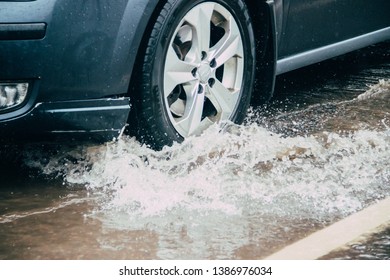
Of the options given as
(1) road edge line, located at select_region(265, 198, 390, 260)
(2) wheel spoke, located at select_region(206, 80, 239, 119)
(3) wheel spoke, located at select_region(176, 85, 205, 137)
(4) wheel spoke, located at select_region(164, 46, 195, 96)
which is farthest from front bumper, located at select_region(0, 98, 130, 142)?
(1) road edge line, located at select_region(265, 198, 390, 260)

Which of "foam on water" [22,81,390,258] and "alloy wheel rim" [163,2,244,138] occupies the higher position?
"alloy wheel rim" [163,2,244,138]

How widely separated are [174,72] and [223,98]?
43cm

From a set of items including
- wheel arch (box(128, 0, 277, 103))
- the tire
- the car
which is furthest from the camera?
wheel arch (box(128, 0, 277, 103))

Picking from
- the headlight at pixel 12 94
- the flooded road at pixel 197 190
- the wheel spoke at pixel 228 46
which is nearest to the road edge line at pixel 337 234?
the flooded road at pixel 197 190

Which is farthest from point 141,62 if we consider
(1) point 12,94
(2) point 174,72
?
(1) point 12,94

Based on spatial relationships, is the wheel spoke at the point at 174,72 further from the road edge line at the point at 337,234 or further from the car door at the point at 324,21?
the road edge line at the point at 337,234

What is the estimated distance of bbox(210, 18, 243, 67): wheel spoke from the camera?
14.7ft

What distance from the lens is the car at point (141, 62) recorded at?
12.2ft

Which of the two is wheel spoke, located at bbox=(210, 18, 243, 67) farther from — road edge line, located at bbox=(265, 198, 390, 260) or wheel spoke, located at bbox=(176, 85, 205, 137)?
road edge line, located at bbox=(265, 198, 390, 260)

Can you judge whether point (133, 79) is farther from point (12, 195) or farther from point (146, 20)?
point (12, 195)

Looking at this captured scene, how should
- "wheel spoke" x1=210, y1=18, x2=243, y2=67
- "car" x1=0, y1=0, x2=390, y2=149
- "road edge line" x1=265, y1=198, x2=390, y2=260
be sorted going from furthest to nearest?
1. "wheel spoke" x1=210, y1=18, x2=243, y2=67
2. "car" x1=0, y1=0, x2=390, y2=149
3. "road edge line" x1=265, y1=198, x2=390, y2=260

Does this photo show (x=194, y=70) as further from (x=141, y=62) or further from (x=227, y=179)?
(x=227, y=179)

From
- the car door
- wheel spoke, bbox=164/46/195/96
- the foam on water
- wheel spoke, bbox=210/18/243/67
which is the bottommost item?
the foam on water
